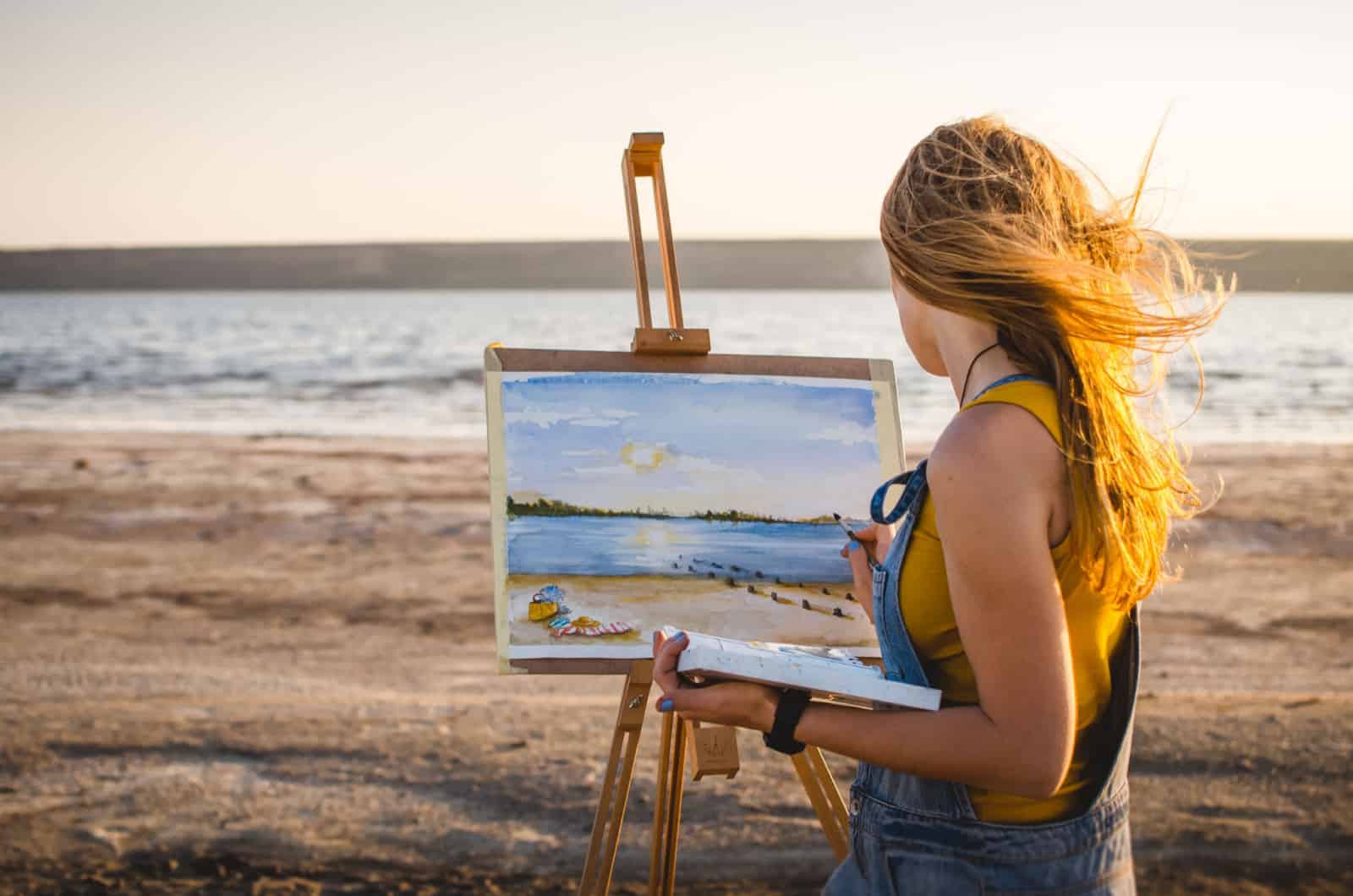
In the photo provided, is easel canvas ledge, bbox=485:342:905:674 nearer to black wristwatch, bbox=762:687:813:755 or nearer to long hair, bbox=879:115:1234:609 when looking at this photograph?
black wristwatch, bbox=762:687:813:755

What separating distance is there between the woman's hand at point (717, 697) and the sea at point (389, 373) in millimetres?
1475

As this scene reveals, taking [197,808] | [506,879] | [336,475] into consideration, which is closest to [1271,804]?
A: [506,879]

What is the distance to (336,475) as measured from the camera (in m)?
10.8

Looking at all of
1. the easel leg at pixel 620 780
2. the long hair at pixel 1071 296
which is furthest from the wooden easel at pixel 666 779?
the long hair at pixel 1071 296

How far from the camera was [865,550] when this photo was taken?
2602 millimetres

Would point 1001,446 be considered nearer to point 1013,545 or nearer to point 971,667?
point 1013,545

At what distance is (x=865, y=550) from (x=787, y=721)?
1.02m

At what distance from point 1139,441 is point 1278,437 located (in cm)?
1732

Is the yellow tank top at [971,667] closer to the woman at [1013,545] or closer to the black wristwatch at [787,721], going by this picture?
the woman at [1013,545]

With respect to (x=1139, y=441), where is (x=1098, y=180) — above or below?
above

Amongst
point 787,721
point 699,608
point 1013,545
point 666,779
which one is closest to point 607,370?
point 699,608

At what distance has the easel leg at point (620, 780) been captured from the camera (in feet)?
8.11

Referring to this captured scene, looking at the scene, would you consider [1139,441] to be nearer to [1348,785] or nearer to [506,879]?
[506,879]

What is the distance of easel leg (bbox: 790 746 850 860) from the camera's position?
8.38 ft
